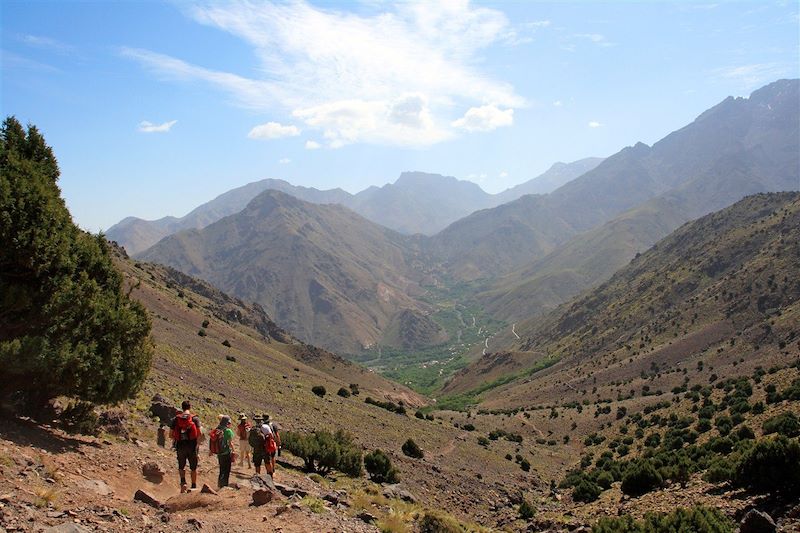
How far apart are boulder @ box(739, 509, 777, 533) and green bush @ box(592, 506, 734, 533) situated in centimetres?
41

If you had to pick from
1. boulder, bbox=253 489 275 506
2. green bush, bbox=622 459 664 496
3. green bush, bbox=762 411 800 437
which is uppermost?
boulder, bbox=253 489 275 506

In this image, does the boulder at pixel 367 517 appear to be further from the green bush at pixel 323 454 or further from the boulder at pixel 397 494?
the green bush at pixel 323 454

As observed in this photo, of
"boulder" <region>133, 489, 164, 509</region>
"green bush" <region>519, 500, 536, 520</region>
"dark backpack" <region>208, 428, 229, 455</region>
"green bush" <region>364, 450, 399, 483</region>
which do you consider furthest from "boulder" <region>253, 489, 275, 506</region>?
"green bush" <region>519, 500, 536, 520</region>

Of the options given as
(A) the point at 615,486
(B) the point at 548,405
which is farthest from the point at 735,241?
(A) the point at 615,486

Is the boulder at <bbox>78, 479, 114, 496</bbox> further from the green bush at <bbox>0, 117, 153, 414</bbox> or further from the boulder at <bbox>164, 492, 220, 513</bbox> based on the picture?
the green bush at <bbox>0, 117, 153, 414</bbox>

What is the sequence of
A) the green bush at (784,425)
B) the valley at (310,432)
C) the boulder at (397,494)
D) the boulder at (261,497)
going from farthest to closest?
the green bush at (784,425) < the boulder at (397,494) < the boulder at (261,497) < the valley at (310,432)

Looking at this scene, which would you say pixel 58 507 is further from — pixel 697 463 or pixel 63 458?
pixel 697 463

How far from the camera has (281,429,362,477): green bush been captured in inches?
920

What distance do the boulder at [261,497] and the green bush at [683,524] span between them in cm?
1011

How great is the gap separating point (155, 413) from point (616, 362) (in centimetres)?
8839

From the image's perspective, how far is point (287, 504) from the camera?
14.7 m

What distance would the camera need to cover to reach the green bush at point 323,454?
23.4m

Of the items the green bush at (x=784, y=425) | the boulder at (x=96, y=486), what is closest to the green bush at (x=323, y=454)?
the boulder at (x=96, y=486)

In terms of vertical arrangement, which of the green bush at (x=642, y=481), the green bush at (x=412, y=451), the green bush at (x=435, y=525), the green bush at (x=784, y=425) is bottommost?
the green bush at (x=412, y=451)
